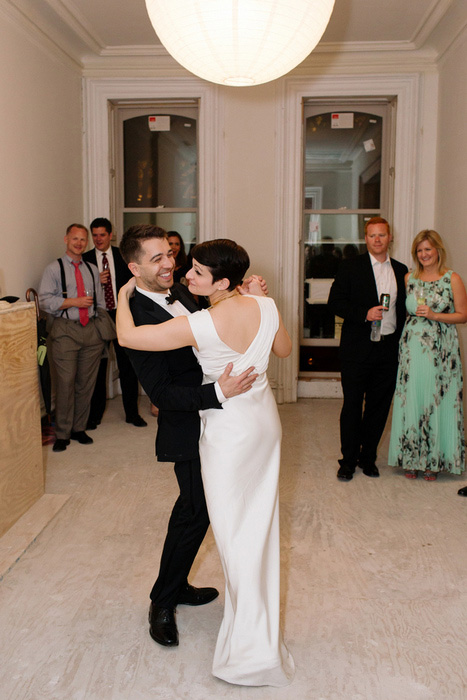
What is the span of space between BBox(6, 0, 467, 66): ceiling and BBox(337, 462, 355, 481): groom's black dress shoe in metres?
3.50

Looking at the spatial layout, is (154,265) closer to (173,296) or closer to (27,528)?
(173,296)

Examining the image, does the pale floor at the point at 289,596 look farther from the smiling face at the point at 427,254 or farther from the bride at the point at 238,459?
the smiling face at the point at 427,254

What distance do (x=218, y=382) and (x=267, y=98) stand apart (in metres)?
4.78

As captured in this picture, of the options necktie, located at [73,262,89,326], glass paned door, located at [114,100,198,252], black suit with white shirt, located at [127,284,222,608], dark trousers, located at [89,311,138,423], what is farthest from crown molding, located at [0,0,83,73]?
black suit with white shirt, located at [127,284,222,608]

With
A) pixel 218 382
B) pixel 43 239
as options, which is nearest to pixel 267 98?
pixel 43 239

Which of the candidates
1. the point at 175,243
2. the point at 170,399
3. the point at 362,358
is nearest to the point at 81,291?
the point at 175,243

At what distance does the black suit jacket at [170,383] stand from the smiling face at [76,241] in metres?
2.79

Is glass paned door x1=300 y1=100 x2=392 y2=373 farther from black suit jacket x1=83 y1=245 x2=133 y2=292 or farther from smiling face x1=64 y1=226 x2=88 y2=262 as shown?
smiling face x1=64 y1=226 x2=88 y2=262

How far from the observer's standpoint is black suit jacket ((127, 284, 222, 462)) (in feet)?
6.66

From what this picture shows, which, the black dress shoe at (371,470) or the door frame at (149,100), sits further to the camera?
the door frame at (149,100)

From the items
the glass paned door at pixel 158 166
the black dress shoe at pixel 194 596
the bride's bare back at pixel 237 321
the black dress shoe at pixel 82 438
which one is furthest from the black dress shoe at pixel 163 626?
the glass paned door at pixel 158 166

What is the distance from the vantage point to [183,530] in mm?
2193

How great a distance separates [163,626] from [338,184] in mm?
5146

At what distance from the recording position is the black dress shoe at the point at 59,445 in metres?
4.53
